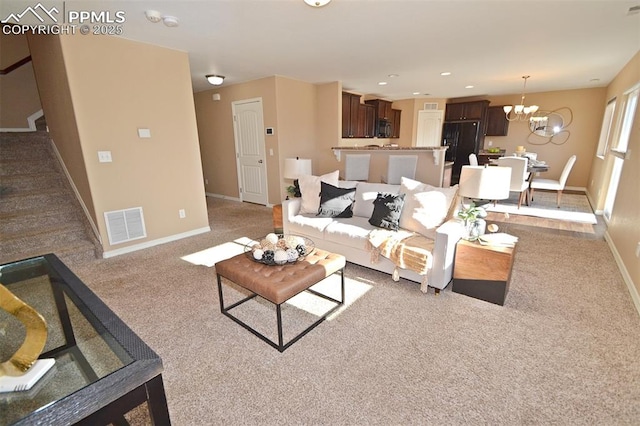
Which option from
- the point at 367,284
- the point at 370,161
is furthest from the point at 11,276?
the point at 370,161

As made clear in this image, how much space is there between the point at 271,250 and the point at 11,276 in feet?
5.08

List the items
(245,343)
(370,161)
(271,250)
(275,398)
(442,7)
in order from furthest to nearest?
(370,161), (442,7), (271,250), (245,343), (275,398)

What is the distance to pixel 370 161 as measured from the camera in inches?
190

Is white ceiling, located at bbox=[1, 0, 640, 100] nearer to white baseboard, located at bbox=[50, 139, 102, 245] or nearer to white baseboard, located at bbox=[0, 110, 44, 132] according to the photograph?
white baseboard, located at bbox=[50, 139, 102, 245]

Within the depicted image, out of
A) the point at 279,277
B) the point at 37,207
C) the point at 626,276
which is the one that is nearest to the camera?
the point at 279,277

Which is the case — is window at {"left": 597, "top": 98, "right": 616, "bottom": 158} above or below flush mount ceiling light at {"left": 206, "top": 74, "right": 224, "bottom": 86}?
below

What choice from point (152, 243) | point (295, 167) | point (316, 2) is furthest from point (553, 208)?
point (152, 243)

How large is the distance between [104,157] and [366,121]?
5470 millimetres

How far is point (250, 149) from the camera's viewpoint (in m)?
5.78

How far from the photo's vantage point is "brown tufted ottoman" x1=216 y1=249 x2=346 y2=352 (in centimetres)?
184

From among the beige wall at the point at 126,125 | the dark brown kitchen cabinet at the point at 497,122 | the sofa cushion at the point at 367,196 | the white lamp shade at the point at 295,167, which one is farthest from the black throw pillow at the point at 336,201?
the dark brown kitchen cabinet at the point at 497,122

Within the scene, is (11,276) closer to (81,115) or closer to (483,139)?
(81,115)

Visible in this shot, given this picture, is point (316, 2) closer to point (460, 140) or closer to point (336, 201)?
point (336, 201)

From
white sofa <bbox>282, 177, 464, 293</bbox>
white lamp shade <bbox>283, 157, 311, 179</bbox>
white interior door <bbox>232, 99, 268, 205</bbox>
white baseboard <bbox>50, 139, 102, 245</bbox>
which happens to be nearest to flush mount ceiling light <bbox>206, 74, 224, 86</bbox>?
white interior door <bbox>232, 99, 268, 205</bbox>
